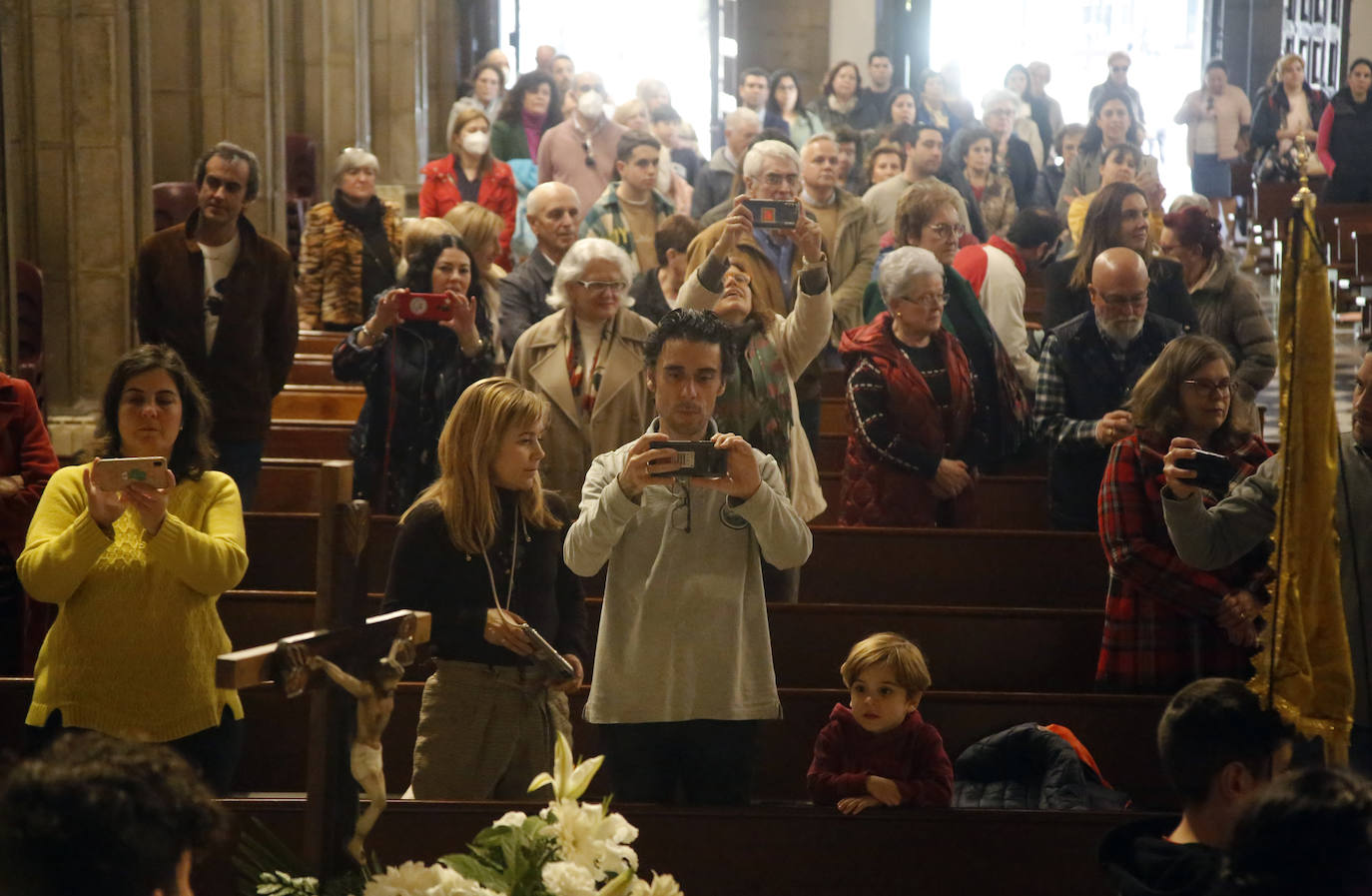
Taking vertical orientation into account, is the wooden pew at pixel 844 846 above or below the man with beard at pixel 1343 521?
below

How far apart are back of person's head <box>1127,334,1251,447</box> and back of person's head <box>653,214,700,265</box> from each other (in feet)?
7.49

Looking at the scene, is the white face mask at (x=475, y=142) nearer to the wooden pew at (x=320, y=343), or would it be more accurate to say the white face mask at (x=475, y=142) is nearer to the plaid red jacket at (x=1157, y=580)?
the wooden pew at (x=320, y=343)

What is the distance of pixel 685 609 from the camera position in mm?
3842

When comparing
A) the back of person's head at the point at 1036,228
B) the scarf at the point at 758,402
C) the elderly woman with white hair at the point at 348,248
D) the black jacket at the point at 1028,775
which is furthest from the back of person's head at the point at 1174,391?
the elderly woman with white hair at the point at 348,248

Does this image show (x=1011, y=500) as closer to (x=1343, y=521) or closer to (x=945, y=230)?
(x=945, y=230)

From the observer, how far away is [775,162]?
6.27 meters

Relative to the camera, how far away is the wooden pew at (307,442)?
24.5 feet

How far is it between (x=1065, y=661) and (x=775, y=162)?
6.62ft

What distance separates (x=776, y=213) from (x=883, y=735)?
74.4 inches

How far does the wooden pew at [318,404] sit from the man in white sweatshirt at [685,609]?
447 cm

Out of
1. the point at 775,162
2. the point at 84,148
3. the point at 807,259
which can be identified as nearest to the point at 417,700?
the point at 807,259

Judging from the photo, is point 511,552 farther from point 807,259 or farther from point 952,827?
point 807,259

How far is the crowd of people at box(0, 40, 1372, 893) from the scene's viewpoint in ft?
12.6

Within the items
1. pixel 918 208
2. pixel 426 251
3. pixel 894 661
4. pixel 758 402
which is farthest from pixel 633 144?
pixel 894 661
